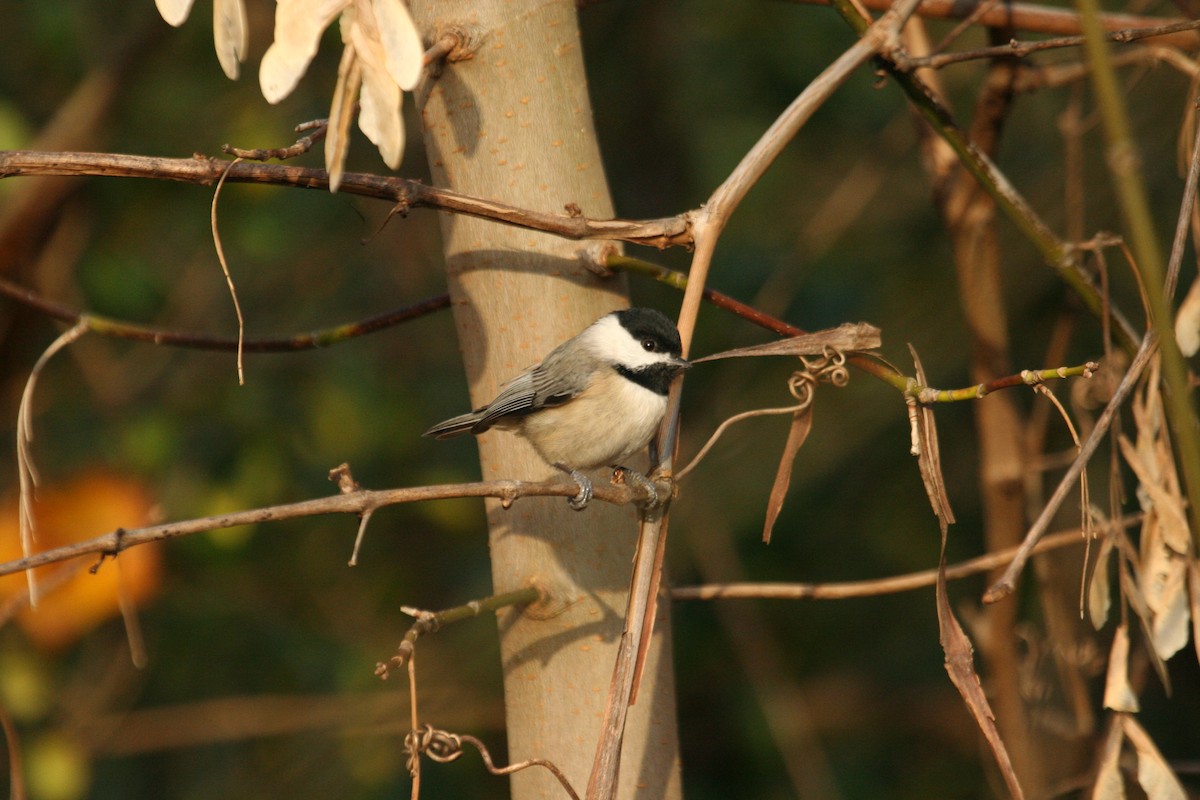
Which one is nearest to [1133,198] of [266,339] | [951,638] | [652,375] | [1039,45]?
[951,638]

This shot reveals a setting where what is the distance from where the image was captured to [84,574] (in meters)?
3.62

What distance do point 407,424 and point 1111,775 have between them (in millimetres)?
2714

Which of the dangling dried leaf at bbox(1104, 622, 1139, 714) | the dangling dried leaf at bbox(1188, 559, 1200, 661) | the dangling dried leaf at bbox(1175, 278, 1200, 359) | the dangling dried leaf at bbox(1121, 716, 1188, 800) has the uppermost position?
the dangling dried leaf at bbox(1175, 278, 1200, 359)

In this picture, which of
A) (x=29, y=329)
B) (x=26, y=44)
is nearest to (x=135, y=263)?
(x=29, y=329)

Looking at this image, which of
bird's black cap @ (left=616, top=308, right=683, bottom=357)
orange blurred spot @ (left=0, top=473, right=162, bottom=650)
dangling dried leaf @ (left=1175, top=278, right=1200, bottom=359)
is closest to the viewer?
dangling dried leaf @ (left=1175, top=278, right=1200, bottom=359)

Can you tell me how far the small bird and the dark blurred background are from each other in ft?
3.47

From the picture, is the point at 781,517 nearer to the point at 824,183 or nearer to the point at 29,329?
the point at 824,183

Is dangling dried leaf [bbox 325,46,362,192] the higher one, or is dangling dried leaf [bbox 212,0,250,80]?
dangling dried leaf [bbox 212,0,250,80]

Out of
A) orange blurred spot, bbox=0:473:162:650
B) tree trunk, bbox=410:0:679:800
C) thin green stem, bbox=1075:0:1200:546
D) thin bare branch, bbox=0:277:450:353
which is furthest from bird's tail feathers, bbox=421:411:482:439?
orange blurred spot, bbox=0:473:162:650

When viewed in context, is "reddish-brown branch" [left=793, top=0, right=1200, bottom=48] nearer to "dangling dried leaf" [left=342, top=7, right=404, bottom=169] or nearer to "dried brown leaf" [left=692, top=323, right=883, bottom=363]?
"dried brown leaf" [left=692, top=323, right=883, bottom=363]

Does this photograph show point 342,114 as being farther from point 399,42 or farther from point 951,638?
point 951,638

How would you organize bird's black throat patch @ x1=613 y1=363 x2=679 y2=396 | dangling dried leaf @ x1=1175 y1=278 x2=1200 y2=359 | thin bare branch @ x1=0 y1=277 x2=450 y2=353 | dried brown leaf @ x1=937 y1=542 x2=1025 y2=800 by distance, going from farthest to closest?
bird's black throat patch @ x1=613 y1=363 x2=679 y2=396 → thin bare branch @ x1=0 y1=277 x2=450 y2=353 → dangling dried leaf @ x1=1175 y1=278 x2=1200 y2=359 → dried brown leaf @ x1=937 y1=542 x2=1025 y2=800

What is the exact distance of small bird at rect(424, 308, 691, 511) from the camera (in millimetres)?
2074

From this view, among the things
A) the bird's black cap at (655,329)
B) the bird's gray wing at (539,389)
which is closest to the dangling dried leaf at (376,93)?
the bird's gray wing at (539,389)
